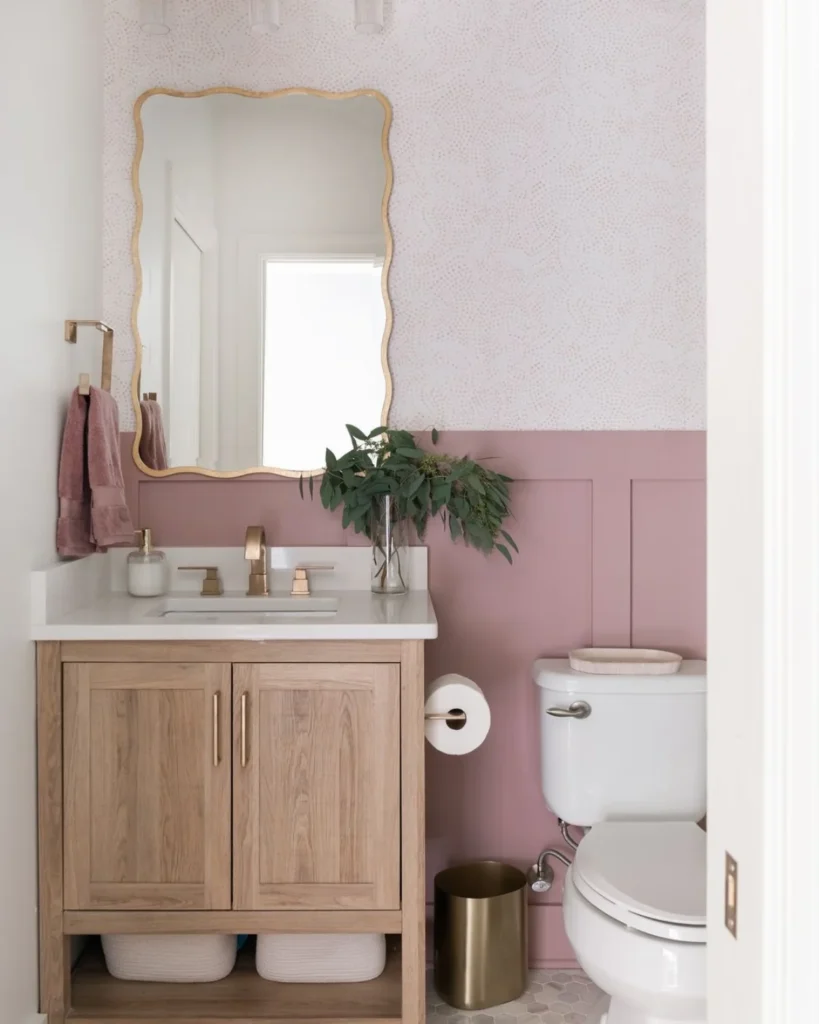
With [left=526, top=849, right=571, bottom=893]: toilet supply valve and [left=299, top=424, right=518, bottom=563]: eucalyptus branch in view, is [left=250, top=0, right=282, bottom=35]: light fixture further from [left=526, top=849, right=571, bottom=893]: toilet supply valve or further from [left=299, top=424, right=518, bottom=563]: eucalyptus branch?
[left=526, top=849, right=571, bottom=893]: toilet supply valve

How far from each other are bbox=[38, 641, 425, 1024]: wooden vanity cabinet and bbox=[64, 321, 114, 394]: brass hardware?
24.8 inches

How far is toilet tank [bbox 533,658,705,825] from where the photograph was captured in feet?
7.07

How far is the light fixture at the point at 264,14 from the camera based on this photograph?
229 cm

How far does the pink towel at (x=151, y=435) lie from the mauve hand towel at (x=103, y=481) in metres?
0.28

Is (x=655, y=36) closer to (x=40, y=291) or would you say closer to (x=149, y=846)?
(x=40, y=291)

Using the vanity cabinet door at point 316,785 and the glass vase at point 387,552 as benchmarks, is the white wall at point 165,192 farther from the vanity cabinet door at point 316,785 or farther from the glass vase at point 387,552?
the vanity cabinet door at point 316,785

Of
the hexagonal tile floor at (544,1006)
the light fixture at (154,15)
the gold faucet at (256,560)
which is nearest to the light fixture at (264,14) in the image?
the light fixture at (154,15)

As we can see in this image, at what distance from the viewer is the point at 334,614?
2078 mm

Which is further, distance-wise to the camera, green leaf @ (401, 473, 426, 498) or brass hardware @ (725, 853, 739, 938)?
green leaf @ (401, 473, 426, 498)

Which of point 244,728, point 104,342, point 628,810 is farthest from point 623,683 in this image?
point 104,342

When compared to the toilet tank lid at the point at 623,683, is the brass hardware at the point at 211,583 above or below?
above

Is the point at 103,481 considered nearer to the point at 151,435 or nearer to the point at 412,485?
the point at 151,435

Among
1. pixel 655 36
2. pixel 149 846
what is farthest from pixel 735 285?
pixel 655 36

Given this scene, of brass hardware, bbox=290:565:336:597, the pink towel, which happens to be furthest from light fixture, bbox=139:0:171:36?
brass hardware, bbox=290:565:336:597
